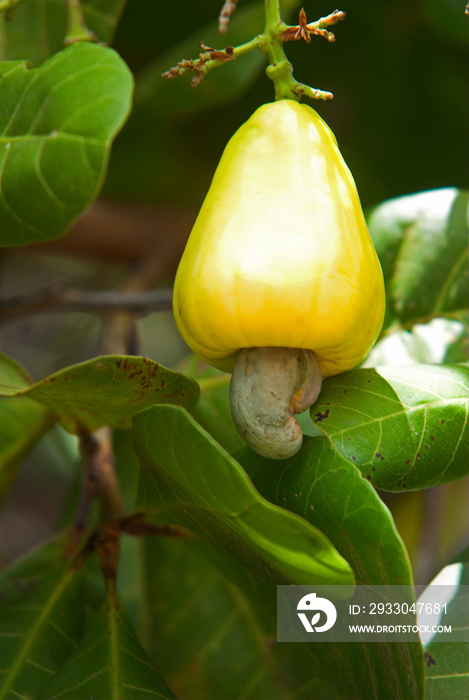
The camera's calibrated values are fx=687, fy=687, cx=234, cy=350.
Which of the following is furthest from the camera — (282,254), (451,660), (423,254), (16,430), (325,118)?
(325,118)

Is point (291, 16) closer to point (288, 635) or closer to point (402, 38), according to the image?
point (402, 38)

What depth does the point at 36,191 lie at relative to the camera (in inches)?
25.5

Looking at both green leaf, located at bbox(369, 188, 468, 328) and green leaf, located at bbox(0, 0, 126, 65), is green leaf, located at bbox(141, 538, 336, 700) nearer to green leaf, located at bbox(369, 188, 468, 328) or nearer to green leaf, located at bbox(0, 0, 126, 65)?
green leaf, located at bbox(369, 188, 468, 328)

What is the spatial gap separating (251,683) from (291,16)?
1153 millimetres

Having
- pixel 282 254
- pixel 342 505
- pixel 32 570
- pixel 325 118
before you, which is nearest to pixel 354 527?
pixel 342 505

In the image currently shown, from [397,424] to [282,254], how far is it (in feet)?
0.66

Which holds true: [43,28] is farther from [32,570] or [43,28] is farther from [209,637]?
[209,637]

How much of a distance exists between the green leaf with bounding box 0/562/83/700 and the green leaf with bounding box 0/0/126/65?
70cm

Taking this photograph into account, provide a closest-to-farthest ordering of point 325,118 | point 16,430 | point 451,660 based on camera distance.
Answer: point 451,660 < point 16,430 < point 325,118

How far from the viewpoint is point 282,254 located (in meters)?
0.56

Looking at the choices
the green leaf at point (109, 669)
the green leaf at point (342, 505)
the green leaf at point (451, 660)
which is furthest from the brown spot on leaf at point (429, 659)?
the green leaf at point (109, 669)

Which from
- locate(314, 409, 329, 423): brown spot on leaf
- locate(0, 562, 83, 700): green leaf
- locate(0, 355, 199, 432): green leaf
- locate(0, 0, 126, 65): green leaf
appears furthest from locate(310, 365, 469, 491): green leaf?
locate(0, 0, 126, 65): green leaf

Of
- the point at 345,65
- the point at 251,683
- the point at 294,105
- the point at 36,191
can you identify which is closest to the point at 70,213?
the point at 36,191

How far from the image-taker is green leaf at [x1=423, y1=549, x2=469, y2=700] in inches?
27.5
